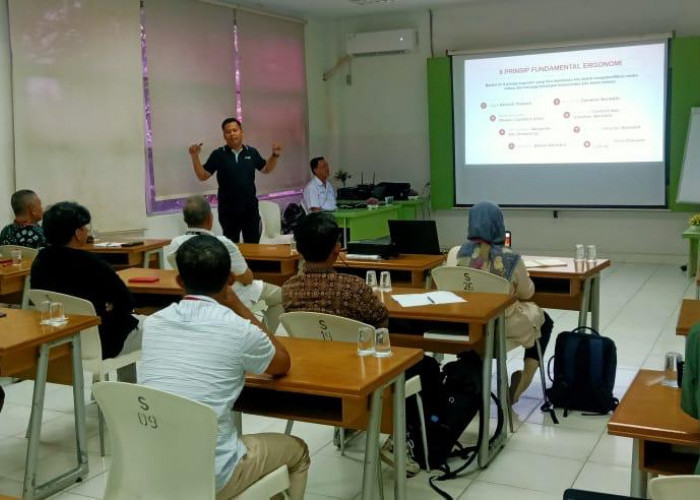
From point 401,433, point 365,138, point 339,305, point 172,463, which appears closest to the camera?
point 172,463

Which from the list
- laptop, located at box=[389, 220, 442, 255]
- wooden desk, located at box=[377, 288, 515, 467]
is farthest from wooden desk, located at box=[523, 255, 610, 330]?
wooden desk, located at box=[377, 288, 515, 467]

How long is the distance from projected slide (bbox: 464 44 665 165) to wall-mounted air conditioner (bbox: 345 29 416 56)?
839 mm

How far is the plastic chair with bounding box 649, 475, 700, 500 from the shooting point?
5.21ft

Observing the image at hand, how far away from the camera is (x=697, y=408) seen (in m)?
1.98

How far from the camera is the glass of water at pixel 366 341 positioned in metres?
2.70

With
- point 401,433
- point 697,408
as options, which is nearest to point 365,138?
point 401,433

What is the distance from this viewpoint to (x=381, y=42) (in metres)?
10.2

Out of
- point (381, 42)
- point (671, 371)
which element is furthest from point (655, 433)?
point (381, 42)

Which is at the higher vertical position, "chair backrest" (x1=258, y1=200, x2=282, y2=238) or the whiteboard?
the whiteboard

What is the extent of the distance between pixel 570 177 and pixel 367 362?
7351 millimetres

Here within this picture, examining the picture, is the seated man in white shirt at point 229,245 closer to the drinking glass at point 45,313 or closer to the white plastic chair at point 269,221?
the drinking glass at point 45,313

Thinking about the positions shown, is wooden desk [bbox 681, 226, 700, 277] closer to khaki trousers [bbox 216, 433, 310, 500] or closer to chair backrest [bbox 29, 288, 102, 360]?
chair backrest [bbox 29, 288, 102, 360]

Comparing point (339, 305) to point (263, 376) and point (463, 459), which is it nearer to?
point (263, 376)

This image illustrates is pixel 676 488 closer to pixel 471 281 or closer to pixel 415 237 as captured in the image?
pixel 471 281
